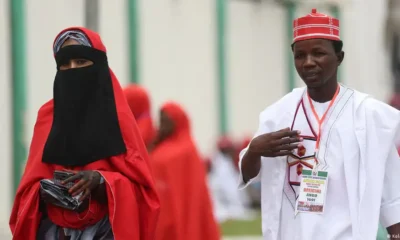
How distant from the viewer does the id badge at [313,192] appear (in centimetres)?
494

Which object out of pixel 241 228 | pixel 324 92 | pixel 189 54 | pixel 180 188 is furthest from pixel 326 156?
pixel 189 54

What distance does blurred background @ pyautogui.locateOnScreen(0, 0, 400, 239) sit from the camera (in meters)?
13.8

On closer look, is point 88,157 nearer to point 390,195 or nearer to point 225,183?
point 390,195

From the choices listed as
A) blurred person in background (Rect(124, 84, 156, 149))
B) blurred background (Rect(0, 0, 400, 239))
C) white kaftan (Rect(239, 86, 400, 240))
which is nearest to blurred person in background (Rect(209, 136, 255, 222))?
blurred background (Rect(0, 0, 400, 239))

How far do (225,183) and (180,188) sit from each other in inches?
471

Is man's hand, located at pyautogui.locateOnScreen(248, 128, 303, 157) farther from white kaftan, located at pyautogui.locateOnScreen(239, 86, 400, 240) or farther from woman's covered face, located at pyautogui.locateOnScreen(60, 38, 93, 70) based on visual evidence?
woman's covered face, located at pyautogui.locateOnScreen(60, 38, 93, 70)

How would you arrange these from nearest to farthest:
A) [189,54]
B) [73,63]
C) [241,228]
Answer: [73,63] < [241,228] < [189,54]

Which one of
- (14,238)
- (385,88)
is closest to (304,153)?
(14,238)

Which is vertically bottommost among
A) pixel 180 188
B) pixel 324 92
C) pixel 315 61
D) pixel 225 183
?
pixel 225 183

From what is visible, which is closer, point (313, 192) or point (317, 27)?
point (313, 192)

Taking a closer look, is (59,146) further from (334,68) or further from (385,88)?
(385,88)

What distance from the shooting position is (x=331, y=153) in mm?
5004

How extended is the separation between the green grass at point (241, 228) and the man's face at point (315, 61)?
1078 centimetres

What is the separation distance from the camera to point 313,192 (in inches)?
195
